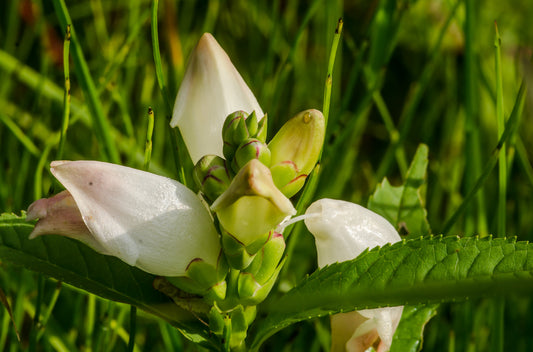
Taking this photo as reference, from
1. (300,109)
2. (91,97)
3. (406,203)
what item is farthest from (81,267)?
(300,109)

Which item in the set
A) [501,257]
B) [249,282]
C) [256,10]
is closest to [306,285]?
[249,282]

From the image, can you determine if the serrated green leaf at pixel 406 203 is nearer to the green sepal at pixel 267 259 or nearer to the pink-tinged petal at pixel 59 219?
the green sepal at pixel 267 259

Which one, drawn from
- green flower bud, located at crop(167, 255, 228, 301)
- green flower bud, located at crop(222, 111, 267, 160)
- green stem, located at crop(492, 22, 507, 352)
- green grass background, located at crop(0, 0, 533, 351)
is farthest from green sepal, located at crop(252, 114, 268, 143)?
green stem, located at crop(492, 22, 507, 352)

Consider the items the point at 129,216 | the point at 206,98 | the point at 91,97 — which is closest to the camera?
the point at 129,216

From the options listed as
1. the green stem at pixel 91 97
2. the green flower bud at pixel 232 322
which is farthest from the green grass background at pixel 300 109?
the green flower bud at pixel 232 322

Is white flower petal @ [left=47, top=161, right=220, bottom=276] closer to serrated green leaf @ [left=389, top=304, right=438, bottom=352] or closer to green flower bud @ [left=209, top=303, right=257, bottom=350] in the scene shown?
green flower bud @ [left=209, top=303, right=257, bottom=350]

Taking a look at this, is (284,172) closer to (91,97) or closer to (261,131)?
(261,131)
